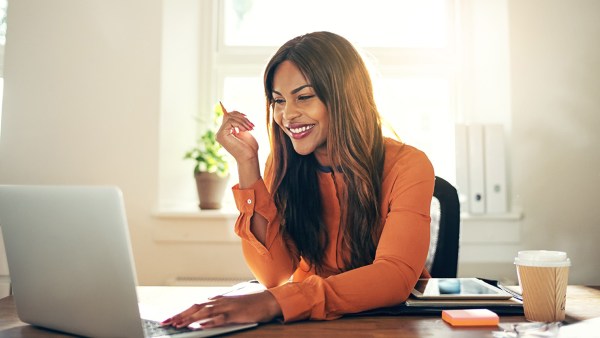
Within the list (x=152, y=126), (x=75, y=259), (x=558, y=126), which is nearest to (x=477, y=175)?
(x=558, y=126)

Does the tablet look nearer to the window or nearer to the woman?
the woman

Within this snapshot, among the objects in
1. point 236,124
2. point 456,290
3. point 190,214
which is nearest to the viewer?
point 456,290

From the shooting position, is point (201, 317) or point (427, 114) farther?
point (427, 114)

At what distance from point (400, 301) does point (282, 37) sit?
6.05ft

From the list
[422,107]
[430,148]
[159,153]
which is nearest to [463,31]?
[422,107]

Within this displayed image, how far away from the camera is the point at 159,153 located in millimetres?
2172

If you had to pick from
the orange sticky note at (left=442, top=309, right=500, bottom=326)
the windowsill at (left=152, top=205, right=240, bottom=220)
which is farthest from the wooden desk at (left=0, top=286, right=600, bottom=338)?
the windowsill at (left=152, top=205, right=240, bottom=220)

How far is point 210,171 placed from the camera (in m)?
2.21

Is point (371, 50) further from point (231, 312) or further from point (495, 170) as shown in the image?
point (231, 312)

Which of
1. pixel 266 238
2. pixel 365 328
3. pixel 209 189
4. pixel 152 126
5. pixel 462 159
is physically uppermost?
pixel 152 126

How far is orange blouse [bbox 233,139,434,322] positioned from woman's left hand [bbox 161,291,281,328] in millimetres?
23

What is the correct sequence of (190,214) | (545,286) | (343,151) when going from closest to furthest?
(545,286)
(343,151)
(190,214)

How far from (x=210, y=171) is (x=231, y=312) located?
1407 mm

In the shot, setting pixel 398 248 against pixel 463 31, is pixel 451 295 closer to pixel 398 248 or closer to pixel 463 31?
pixel 398 248
